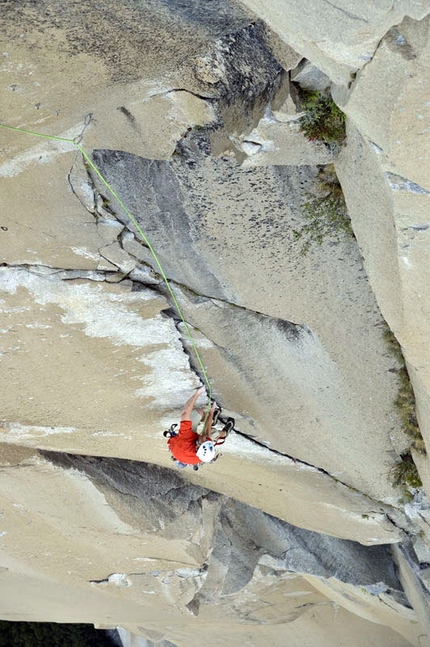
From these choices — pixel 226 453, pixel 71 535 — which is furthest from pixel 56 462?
pixel 226 453

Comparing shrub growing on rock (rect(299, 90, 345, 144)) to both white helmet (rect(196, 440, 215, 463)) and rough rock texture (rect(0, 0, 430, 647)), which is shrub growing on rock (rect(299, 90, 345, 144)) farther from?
white helmet (rect(196, 440, 215, 463))

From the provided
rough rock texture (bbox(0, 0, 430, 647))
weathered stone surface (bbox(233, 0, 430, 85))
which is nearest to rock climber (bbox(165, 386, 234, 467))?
rough rock texture (bbox(0, 0, 430, 647))

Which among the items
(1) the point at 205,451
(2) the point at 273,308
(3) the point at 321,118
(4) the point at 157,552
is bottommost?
(4) the point at 157,552

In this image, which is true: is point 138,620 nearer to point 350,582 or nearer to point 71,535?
point 71,535

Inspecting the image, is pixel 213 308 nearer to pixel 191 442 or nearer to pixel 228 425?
pixel 191 442

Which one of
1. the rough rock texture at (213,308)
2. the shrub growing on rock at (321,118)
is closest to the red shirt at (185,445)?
the rough rock texture at (213,308)

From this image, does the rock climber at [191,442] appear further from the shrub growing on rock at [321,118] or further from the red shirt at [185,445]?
the shrub growing on rock at [321,118]

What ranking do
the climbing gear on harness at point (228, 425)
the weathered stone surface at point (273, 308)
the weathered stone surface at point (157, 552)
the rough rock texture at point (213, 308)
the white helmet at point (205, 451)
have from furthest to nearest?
the weathered stone surface at point (157, 552) → the climbing gear on harness at point (228, 425) → the white helmet at point (205, 451) → the weathered stone surface at point (273, 308) → the rough rock texture at point (213, 308)

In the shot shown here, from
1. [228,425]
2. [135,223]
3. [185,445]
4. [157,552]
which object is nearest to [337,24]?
[135,223]
